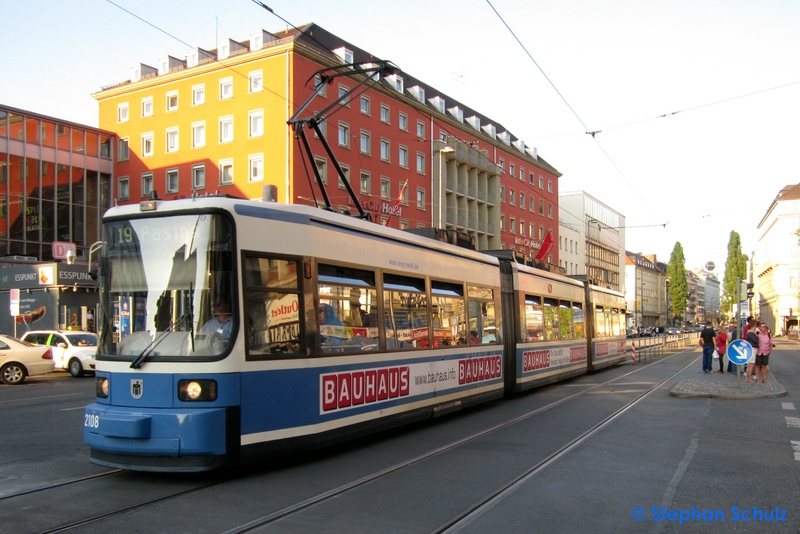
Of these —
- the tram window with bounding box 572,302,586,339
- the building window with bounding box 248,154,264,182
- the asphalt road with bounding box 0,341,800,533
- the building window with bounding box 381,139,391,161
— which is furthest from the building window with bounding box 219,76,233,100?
the asphalt road with bounding box 0,341,800,533

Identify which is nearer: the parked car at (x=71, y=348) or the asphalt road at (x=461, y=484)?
the asphalt road at (x=461, y=484)

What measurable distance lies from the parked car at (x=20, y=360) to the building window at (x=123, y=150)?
104 ft

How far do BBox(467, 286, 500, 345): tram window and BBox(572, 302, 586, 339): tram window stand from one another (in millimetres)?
7565

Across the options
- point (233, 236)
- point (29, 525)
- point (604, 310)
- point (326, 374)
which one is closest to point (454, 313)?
point (326, 374)

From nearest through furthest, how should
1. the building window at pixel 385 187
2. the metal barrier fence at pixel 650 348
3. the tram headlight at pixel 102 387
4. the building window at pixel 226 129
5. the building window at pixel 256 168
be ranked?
1. the tram headlight at pixel 102 387
2. the metal barrier fence at pixel 650 348
3. the building window at pixel 256 168
4. the building window at pixel 226 129
5. the building window at pixel 385 187

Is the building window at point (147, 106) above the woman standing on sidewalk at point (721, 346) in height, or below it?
above

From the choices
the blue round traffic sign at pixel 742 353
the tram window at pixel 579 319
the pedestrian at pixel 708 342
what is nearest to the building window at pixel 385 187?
the tram window at pixel 579 319

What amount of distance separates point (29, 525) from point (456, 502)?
11.7 ft

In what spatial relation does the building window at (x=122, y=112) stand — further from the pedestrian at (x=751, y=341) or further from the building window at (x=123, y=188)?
the pedestrian at (x=751, y=341)

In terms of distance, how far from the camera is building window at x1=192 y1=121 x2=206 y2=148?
4697 centimetres

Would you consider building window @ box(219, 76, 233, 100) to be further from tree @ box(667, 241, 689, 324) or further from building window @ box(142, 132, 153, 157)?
tree @ box(667, 241, 689, 324)

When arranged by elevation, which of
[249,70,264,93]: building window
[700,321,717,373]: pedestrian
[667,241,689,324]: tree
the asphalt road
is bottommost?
the asphalt road

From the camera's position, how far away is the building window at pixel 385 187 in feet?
165

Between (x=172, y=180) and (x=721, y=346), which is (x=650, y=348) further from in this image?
(x=172, y=180)
